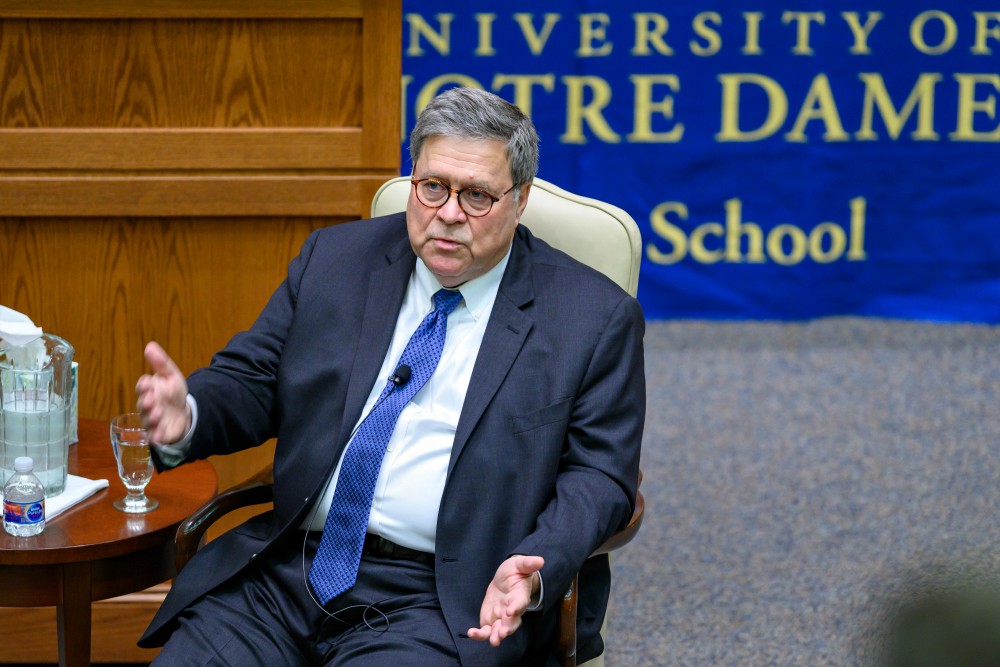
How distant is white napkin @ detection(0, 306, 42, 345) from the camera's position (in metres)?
2.21

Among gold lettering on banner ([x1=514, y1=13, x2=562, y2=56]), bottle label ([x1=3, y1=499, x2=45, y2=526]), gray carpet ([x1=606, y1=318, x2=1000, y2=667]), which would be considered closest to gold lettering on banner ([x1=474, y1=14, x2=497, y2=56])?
gold lettering on banner ([x1=514, y1=13, x2=562, y2=56])

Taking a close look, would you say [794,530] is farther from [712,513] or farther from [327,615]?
[327,615]

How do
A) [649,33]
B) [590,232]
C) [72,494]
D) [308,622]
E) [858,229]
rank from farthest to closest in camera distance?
[858,229] < [649,33] < [590,232] < [72,494] < [308,622]

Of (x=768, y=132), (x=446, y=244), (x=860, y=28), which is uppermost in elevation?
(x=860, y=28)

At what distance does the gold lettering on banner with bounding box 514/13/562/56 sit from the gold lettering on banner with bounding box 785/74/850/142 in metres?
1.15

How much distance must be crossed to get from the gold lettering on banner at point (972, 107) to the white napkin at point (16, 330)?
4507mm

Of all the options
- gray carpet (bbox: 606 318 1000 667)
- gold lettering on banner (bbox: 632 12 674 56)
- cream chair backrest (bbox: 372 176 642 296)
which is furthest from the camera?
gold lettering on banner (bbox: 632 12 674 56)

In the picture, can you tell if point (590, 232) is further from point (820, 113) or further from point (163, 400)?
point (820, 113)

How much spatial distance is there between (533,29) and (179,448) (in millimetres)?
3615

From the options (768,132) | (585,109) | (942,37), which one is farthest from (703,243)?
(942,37)

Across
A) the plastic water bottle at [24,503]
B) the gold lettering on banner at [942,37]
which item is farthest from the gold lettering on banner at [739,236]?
the plastic water bottle at [24,503]

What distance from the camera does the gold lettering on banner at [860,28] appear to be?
18.0 feet

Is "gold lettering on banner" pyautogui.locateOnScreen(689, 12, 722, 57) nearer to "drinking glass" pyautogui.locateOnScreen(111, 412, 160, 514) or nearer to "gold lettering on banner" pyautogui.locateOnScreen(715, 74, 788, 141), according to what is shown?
"gold lettering on banner" pyautogui.locateOnScreen(715, 74, 788, 141)

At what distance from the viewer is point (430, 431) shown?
219 centimetres
